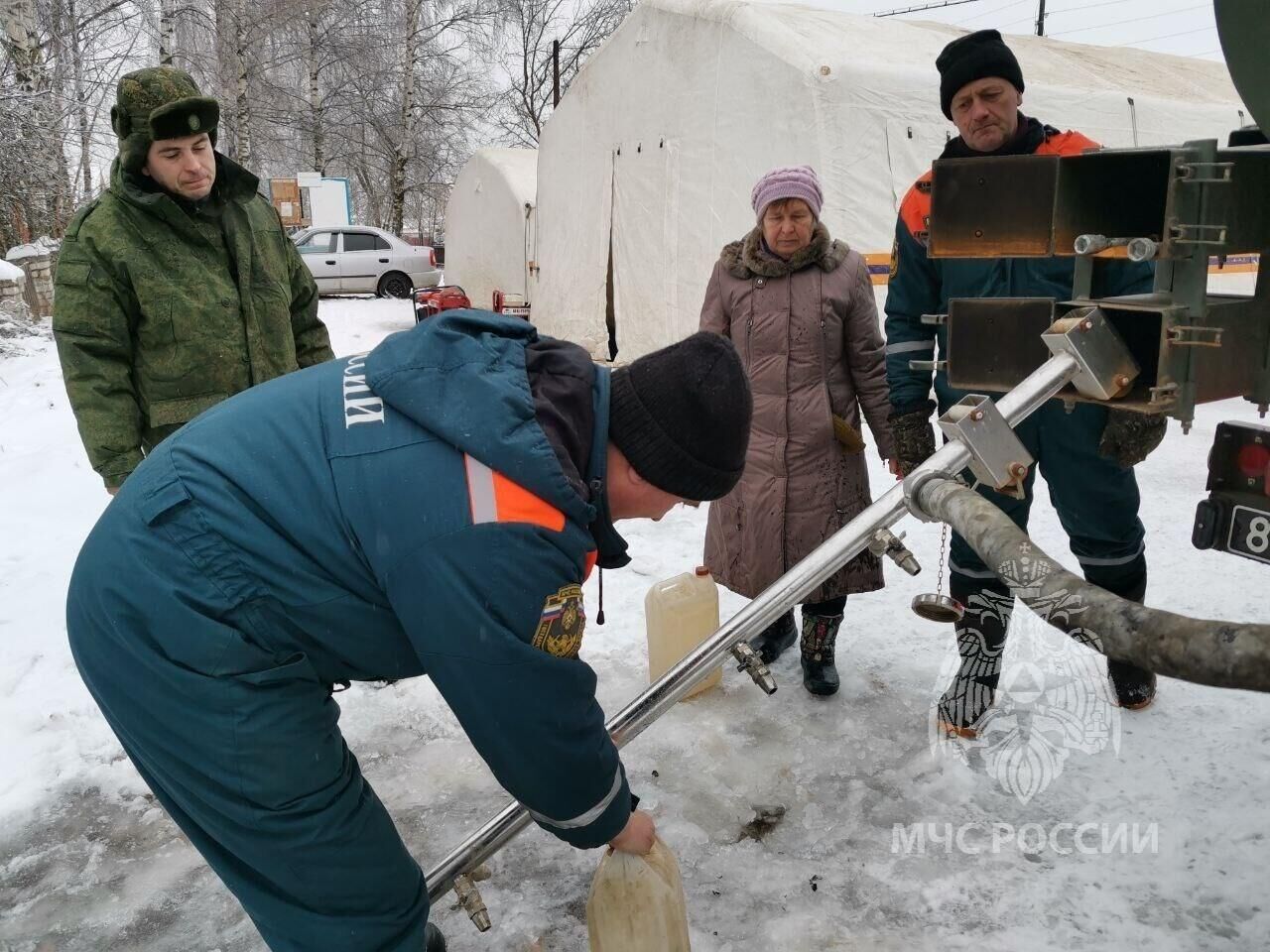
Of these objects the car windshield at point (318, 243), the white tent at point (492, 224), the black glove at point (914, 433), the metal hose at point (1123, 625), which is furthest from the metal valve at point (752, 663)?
the car windshield at point (318, 243)

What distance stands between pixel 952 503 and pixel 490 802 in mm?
1888

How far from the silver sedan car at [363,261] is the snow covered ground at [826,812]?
1485 centimetres

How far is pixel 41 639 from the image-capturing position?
3.77 meters

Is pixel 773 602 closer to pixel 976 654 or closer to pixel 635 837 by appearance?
pixel 635 837

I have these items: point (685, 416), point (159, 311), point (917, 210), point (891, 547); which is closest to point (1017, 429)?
point (917, 210)

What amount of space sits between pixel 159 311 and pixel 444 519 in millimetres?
1775

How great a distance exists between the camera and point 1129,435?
8.79 feet

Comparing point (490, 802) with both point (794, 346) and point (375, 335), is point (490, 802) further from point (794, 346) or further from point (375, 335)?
point (375, 335)

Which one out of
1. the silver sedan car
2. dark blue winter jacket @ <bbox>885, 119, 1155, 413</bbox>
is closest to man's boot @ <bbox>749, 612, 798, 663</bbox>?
dark blue winter jacket @ <bbox>885, 119, 1155, 413</bbox>

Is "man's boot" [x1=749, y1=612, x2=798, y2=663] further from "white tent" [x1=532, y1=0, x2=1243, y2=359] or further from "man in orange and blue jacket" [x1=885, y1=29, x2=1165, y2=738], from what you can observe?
"white tent" [x1=532, y1=0, x2=1243, y2=359]

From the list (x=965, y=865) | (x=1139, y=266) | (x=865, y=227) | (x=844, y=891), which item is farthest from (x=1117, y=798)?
(x=865, y=227)

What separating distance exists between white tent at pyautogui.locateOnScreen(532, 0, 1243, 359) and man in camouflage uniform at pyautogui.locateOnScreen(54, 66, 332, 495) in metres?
5.50

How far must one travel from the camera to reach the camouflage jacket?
2666mm

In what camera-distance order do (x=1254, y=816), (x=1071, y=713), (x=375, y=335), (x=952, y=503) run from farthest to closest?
1. (x=375, y=335)
2. (x=1071, y=713)
3. (x=1254, y=816)
4. (x=952, y=503)
